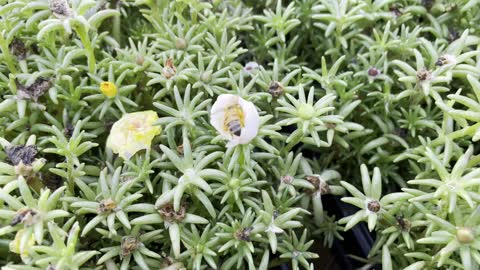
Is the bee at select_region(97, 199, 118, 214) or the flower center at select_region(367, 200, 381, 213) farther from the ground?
the flower center at select_region(367, 200, 381, 213)

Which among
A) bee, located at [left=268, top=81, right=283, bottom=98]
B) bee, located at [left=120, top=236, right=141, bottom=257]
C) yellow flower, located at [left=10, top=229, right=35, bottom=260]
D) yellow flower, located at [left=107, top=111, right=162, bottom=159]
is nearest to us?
yellow flower, located at [left=10, top=229, right=35, bottom=260]

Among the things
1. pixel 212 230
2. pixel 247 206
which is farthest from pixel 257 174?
pixel 212 230

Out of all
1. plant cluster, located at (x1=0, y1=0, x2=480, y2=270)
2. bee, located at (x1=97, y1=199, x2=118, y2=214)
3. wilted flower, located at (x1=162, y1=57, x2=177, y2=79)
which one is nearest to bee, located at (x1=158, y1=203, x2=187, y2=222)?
plant cluster, located at (x1=0, y1=0, x2=480, y2=270)

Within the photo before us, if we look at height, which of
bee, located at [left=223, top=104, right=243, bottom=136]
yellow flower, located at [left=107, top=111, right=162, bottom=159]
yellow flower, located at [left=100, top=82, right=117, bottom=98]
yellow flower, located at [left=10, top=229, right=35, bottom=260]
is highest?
bee, located at [left=223, top=104, right=243, bottom=136]

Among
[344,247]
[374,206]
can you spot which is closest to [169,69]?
[374,206]

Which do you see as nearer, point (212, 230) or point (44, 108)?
point (212, 230)

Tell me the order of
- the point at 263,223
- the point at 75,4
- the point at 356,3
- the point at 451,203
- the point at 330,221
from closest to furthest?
the point at 451,203 < the point at 263,223 < the point at 75,4 < the point at 330,221 < the point at 356,3

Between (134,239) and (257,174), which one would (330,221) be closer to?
(257,174)

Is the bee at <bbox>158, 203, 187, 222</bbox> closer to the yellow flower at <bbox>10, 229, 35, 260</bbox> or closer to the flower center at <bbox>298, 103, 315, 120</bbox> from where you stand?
the yellow flower at <bbox>10, 229, 35, 260</bbox>
